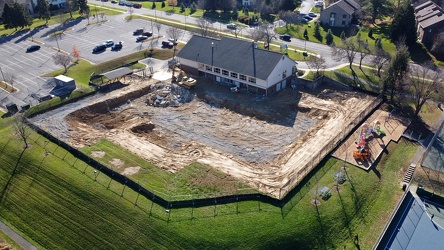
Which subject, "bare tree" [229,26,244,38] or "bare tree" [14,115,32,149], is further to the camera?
"bare tree" [229,26,244,38]

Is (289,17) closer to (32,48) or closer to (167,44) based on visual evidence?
(167,44)

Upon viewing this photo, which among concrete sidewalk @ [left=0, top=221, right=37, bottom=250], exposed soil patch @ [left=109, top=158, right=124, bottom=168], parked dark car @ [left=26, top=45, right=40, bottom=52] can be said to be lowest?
concrete sidewalk @ [left=0, top=221, right=37, bottom=250]

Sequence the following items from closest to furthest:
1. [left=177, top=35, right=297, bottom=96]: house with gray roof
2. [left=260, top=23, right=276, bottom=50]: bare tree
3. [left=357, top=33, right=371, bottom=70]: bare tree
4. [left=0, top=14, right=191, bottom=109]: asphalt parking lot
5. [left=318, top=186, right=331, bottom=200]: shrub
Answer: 1. [left=318, top=186, right=331, bottom=200]: shrub
2. [left=177, top=35, right=297, bottom=96]: house with gray roof
3. [left=0, top=14, right=191, bottom=109]: asphalt parking lot
4. [left=357, top=33, right=371, bottom=70]: bare tree
5. [left=260, top=23, right=276, bottom=50]: bare tree

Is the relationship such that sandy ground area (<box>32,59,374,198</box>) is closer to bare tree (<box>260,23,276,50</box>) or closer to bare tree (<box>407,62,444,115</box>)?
bare tree (<box>407,62,444,115</box>)

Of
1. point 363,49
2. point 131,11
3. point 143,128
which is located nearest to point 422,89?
point 363,49

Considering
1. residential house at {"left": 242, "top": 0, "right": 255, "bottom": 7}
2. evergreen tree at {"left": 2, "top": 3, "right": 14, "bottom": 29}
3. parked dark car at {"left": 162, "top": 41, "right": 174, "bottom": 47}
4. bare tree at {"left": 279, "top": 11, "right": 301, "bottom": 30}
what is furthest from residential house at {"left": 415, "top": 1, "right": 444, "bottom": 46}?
evergreen tree at {"left": 2, "top": 3, "right": 14, "bottom": 29}

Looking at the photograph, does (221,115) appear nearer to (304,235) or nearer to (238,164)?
(238,164)

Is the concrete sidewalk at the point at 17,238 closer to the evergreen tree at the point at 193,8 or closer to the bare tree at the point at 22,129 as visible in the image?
the bare tree at the point at 22,129
